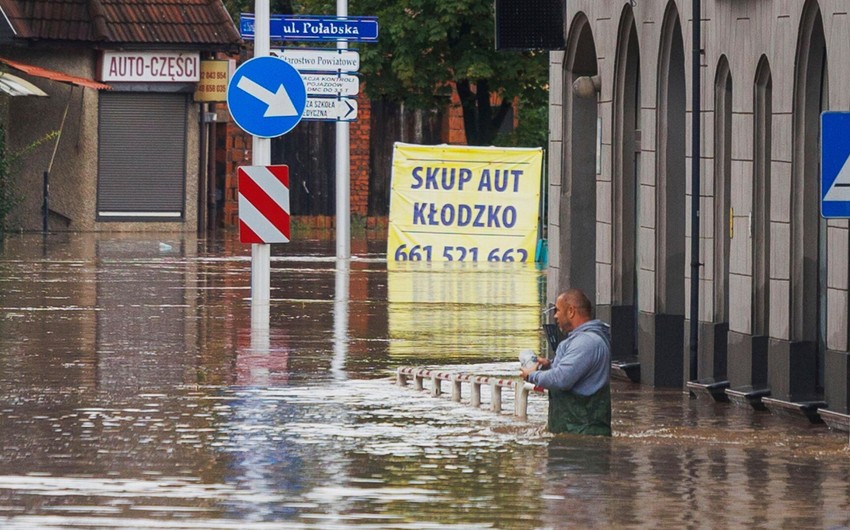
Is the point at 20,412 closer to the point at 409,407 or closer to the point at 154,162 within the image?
the point at 409,407

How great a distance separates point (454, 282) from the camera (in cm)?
2847

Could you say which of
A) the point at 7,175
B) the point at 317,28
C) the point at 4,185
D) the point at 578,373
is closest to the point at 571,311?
the point at 578,373

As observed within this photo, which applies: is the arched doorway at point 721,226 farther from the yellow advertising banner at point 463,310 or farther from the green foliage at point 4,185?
the green foliage at point 4,185

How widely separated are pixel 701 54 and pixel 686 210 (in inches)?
45.6

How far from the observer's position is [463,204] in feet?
111

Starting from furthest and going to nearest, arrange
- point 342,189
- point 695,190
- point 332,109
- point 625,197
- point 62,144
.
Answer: point 62,144
point 342,189
point 332,109
point 625,197
point 695,190

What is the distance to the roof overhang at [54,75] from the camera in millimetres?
40625

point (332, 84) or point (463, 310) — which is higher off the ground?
point (332, 84)

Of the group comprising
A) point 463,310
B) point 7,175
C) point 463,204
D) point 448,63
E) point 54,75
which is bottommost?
point 463,310

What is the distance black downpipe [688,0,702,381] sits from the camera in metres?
16.0

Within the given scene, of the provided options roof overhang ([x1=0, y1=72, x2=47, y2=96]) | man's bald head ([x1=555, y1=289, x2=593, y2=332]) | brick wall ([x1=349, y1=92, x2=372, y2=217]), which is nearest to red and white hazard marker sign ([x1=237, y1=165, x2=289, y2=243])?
man's bald head ([x1=555, y1=289, x2=593, y2=332])

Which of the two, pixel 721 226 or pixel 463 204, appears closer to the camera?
pixel 721 226

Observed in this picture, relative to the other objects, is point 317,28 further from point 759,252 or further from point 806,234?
point 806,234

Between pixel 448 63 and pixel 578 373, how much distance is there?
33049 mm
